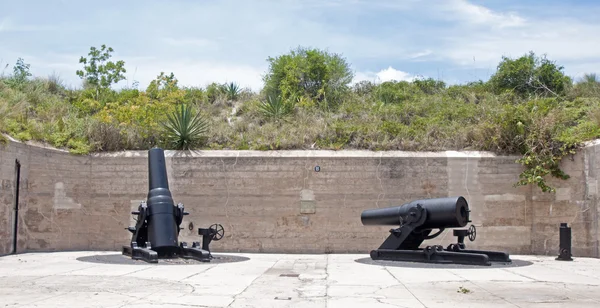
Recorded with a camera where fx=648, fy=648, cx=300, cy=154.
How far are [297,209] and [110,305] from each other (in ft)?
31.2

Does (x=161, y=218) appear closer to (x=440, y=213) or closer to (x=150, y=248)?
(x=150, y=248)

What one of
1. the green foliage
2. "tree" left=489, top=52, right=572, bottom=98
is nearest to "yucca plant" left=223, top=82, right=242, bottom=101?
the green foliage

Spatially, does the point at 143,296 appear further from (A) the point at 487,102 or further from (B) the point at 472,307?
(A) the point at 487,102

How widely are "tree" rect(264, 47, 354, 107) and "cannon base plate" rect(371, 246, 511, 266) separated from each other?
9611mm

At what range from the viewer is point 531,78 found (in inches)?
904

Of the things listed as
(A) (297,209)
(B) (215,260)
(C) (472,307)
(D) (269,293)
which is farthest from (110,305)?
(A) (297,209)

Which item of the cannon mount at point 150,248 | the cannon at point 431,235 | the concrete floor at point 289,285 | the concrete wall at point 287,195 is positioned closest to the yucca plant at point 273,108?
the concrete wall at point 287,195

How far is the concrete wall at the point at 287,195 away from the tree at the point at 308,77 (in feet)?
19.8

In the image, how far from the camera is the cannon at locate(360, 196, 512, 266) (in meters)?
12.5

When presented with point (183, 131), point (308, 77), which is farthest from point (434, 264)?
point (308, 77)

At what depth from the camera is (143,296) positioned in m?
7.94

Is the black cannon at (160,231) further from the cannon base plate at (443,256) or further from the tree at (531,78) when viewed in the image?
the tree at (531,78)

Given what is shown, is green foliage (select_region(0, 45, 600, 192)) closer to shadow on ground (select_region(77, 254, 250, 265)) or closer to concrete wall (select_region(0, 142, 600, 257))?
concrete wall (select_region(0, 142, 600, 257))

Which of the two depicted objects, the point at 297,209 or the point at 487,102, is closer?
the point at 297,209
